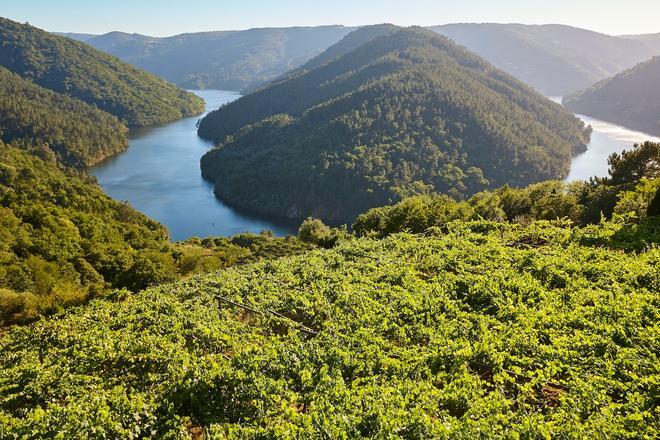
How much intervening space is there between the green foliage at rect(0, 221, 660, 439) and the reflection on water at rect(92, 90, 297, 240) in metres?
99.5

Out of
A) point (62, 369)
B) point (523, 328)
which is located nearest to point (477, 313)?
→ point (523, 328)

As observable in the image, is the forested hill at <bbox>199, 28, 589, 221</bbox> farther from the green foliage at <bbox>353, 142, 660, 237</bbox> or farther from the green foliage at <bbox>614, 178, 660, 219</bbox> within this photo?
the green foliage at <bbox>614, 178, 660, 219</bbox>

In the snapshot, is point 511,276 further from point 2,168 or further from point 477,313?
point 2,168

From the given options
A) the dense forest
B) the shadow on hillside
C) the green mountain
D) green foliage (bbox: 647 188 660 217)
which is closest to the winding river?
the green mountain

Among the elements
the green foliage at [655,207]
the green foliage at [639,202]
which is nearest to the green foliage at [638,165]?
the green foliage at [639,202]

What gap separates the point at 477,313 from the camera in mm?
18250

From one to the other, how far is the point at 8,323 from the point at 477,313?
100 ft

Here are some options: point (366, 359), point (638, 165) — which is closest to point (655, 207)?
point (638, 165)

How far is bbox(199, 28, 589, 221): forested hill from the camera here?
473 feet

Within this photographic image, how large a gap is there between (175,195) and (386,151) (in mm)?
75591

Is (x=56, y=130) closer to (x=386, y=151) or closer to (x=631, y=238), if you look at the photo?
(x=386, y=151)

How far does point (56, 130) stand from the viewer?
6521 inches

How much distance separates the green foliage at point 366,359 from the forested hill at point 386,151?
117104 millimetres

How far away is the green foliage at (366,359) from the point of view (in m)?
11.1
